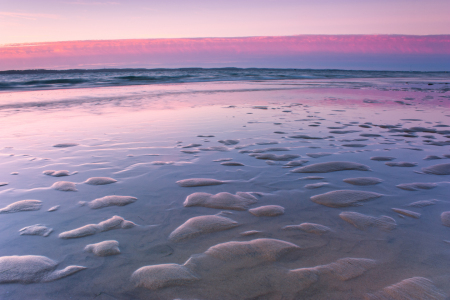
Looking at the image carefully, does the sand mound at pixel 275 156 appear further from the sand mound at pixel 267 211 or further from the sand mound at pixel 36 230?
the sand mound at pixel 36 230

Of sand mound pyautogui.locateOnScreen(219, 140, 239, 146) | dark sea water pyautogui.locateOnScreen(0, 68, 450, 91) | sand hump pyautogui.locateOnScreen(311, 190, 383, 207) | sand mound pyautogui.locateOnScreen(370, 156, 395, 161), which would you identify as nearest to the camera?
sand hump pyautogui.locateOnScreen(311, 190, 383, 207)

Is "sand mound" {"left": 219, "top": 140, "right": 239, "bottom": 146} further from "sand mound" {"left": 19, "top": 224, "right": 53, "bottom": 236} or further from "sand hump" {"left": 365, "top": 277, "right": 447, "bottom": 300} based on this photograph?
"sand hump" {"left": 365, "top": 277, "right": 447, "bottom": 300}

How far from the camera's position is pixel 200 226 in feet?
6.25

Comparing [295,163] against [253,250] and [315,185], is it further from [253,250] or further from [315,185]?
[253,250]

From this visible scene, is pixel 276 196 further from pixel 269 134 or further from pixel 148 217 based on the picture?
pixel 269 134

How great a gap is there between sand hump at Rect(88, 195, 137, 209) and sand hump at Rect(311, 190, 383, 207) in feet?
5.34

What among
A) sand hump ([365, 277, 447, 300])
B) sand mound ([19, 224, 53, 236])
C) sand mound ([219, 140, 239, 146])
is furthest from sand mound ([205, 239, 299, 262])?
sand mound ([219, 140, 239, 146])

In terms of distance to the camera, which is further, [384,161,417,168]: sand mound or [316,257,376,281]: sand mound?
[384,161,417,168]: sand mound

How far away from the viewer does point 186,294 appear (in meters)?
1.32

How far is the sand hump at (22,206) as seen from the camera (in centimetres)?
214

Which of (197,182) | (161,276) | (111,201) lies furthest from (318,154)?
(161,276)

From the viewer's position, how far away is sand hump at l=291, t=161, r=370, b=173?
3.02 meters

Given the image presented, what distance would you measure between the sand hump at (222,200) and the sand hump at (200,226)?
0.73ft

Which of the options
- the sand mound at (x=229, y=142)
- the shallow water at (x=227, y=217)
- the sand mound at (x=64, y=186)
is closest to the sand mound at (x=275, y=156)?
the shallow water at (x=227, y=217)
